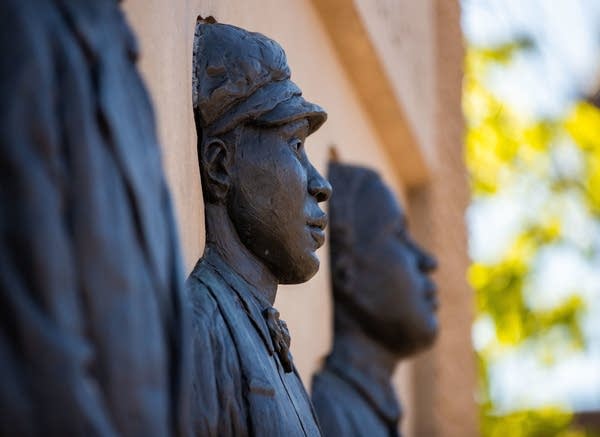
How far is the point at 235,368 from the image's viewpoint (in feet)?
11.4

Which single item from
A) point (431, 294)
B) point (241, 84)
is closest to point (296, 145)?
point (241, 84)

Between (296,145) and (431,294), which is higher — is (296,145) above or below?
above

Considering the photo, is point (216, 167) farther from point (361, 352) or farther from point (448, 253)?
point (448, 253)

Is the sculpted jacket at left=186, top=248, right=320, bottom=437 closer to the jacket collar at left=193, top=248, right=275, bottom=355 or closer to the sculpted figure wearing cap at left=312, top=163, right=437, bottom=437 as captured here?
the jacket collar at left=193, top=248, right=275, bottom=355

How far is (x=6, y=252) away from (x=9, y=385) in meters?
0.19

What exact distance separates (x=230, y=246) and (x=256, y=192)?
0.44 feet

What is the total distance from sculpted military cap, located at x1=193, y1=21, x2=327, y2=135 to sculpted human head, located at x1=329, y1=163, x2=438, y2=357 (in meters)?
2.10

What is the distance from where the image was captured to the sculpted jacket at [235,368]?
11.1 feet

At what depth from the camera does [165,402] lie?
2518 mm

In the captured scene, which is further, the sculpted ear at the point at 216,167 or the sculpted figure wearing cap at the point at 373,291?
the sculpted figure wearing cap at the point at 373,291

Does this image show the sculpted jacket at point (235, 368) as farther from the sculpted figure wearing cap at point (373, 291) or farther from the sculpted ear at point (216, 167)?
the sculpted figure wearing cap at point (373, 291)

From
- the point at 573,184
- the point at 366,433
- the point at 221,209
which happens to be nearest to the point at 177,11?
the point at 221,209

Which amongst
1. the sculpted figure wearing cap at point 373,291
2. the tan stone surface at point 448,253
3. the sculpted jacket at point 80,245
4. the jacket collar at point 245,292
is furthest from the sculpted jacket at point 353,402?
the sculpted jacket at point 80,245

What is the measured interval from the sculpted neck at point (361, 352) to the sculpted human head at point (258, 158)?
2095 mm
